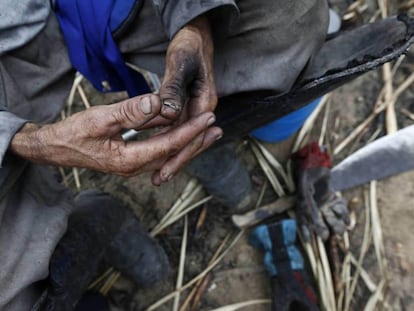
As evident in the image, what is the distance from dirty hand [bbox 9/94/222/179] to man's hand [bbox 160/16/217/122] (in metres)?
0.05

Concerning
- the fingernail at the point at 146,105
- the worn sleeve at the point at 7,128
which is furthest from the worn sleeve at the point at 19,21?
the fingernail at the point at 146,105

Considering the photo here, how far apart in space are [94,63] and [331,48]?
Result: 25.3 inches

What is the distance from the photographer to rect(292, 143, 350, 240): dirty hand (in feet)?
5.12

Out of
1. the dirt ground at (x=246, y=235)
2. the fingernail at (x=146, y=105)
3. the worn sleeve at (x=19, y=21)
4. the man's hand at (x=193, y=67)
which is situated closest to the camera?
the fingernail at (x=146, y=105)

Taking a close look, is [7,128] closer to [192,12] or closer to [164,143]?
[164,143]

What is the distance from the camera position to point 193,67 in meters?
0.84

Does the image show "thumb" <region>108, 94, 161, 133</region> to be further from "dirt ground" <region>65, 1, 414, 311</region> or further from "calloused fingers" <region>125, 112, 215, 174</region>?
"dirt ground" <region>65, 1, 414, 311</region>

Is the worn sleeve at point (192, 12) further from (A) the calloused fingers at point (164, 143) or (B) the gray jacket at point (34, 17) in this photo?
(A) the calloused fingers at point (164, 143)

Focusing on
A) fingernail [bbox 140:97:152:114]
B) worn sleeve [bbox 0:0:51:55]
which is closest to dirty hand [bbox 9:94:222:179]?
fingernail [bbox 140:97:152:114]

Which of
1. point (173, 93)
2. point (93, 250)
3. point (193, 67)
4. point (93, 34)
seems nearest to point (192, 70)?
point (193, 67)

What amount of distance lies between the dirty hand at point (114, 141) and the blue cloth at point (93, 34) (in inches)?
11.3

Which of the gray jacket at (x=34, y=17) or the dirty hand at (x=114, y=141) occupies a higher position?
the gray jacket at (x=34, y=17)

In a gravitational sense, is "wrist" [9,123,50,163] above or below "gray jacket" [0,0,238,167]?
below

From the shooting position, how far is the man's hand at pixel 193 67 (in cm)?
81
